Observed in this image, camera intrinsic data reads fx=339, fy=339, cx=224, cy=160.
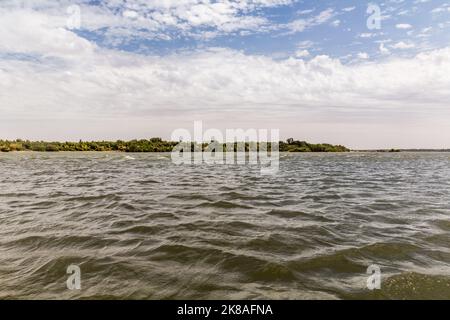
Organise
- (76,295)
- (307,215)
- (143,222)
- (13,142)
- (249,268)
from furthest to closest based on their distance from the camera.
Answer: (13,142) < (307,215) < (143,222) < (249,268) < (76,295)

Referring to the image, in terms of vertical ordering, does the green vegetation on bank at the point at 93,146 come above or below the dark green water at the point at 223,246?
above

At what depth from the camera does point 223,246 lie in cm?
611

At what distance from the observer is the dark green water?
14.6 ft

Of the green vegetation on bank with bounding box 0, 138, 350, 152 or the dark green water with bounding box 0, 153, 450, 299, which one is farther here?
the green vegetation on bank with bounding box 0, 138, 350, 152

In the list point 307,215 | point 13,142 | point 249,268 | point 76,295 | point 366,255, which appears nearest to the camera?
point 76,295

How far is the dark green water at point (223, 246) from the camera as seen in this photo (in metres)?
→ 4.46

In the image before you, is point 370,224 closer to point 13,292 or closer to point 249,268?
point 249,268

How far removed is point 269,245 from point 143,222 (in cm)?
315

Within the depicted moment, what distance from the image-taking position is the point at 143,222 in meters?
7.84

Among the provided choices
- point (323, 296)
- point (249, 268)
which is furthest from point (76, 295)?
point (323, 296)

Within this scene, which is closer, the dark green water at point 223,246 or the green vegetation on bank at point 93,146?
the dark green water at point 223,246

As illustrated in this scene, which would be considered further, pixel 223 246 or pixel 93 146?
pixel 93 146

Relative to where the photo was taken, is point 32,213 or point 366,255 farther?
point 32,213

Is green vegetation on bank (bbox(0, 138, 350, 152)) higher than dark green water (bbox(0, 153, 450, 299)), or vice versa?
green vegetation on bank (bbox(0, 138, 350, 152))
